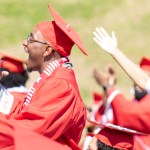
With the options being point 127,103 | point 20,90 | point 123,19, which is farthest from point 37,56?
point 123,19

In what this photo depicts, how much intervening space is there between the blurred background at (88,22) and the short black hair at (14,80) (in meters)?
8.57

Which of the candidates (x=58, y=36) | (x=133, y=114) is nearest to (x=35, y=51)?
(x=58, y=36)

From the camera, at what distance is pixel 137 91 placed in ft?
28.9

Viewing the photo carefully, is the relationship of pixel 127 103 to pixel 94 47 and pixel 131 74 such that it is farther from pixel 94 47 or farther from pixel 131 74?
pixel 94 47

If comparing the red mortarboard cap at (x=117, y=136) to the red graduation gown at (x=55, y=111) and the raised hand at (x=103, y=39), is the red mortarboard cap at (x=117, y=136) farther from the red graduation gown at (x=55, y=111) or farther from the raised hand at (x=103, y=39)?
the raised hand at (x=103, y=39)

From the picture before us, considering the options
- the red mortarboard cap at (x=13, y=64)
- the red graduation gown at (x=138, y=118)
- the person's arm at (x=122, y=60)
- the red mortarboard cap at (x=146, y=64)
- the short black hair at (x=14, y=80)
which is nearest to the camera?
Result: the person's arm at (x=122, y=60)

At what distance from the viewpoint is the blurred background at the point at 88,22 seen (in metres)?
18.9

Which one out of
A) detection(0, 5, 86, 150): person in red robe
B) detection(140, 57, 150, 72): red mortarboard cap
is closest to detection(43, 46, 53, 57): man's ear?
detection(0, 5, 86, 150): person in red robe

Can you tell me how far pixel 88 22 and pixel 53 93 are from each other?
13184mm

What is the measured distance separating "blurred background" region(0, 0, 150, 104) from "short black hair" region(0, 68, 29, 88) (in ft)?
28.1

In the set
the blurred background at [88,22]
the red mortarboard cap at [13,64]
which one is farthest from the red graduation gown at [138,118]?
the blurred background at [88,22]

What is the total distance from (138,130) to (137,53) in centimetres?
1090

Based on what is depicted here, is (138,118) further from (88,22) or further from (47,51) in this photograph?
(88,22)

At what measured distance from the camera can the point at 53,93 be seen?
678 centimetres
